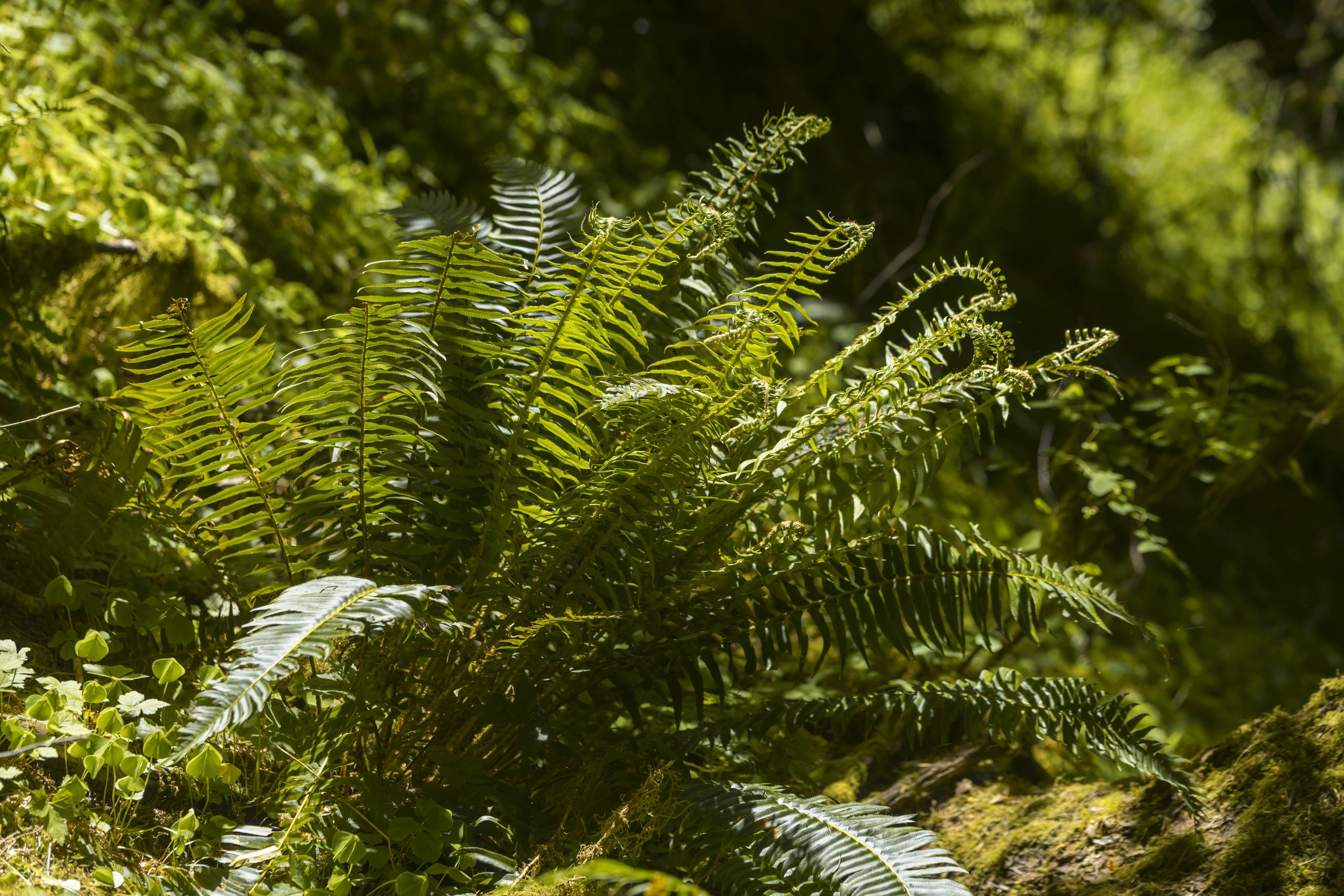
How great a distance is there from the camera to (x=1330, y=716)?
1.79m

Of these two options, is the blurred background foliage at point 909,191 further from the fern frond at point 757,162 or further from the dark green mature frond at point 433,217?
the fern frond at point 757,162

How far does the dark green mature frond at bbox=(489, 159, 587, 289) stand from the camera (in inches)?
84.0

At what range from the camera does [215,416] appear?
5.39 ft

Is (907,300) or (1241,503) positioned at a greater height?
(907,300)

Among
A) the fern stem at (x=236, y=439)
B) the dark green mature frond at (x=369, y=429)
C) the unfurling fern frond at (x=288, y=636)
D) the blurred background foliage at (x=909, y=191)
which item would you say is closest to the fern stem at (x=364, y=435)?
the dark green mature frond at (x=369, y=429)

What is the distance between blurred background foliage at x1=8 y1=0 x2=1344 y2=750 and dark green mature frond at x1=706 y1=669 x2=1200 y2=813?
0.57ft

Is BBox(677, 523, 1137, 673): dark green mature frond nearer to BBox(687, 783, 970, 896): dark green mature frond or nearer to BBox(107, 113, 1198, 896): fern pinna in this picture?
BBox(107, 113, 1198, 896): fern pinna

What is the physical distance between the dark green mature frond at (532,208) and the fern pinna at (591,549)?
0.24 metres

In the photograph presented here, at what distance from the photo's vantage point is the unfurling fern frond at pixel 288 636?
1.15m

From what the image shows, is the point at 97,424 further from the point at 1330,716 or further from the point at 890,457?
the point at 1330,716

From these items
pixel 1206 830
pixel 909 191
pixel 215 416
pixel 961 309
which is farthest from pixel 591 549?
pixel 909 191

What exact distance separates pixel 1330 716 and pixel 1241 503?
4192 mm

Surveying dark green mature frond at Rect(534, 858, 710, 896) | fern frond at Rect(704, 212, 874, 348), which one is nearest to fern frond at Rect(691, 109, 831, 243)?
fern frond at Rect(704, 212, 874, 348)

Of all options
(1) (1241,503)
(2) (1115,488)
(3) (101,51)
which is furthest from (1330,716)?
(1) (1241,503)
